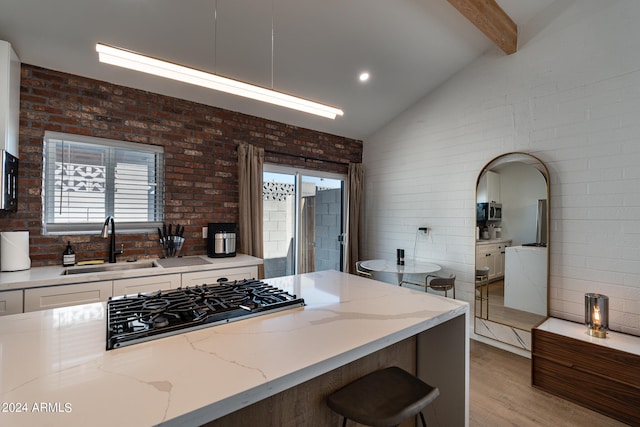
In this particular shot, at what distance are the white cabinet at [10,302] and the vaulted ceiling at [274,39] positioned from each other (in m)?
1.89

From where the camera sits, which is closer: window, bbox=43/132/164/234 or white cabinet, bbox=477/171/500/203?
window, bbox=43/132/164/234

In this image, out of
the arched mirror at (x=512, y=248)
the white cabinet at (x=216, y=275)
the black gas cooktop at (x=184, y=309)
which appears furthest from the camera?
the arched mirror at (x=512, y=248)

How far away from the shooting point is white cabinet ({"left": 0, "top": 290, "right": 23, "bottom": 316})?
1.86m

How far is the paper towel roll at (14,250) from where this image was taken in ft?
7.02

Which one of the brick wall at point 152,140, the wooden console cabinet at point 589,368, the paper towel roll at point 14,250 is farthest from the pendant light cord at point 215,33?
the wooden console cabinet at point 589,368

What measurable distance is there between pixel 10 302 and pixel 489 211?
415 centimetres

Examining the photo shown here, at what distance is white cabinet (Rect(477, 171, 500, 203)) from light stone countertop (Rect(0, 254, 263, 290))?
2.56 m

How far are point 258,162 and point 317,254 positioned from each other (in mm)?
1725

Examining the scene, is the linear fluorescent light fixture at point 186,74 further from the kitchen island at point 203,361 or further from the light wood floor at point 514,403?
the light wood floor at point 514,403

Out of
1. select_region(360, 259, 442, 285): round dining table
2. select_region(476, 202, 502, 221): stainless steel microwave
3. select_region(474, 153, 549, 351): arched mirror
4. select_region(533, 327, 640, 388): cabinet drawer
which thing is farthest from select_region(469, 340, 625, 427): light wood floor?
select_region(476, 202, 502, 221): stainless steel microwave

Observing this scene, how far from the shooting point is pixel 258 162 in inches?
140

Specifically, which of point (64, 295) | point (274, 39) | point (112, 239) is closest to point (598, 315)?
point (274, 39)

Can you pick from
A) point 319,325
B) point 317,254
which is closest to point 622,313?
point 319,325

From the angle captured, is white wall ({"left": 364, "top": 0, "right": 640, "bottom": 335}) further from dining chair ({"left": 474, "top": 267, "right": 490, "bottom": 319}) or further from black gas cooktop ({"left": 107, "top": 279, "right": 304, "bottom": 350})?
black gas cooktop ({"left": 107, "top": 279, "right": 304, "bottom": 350})
